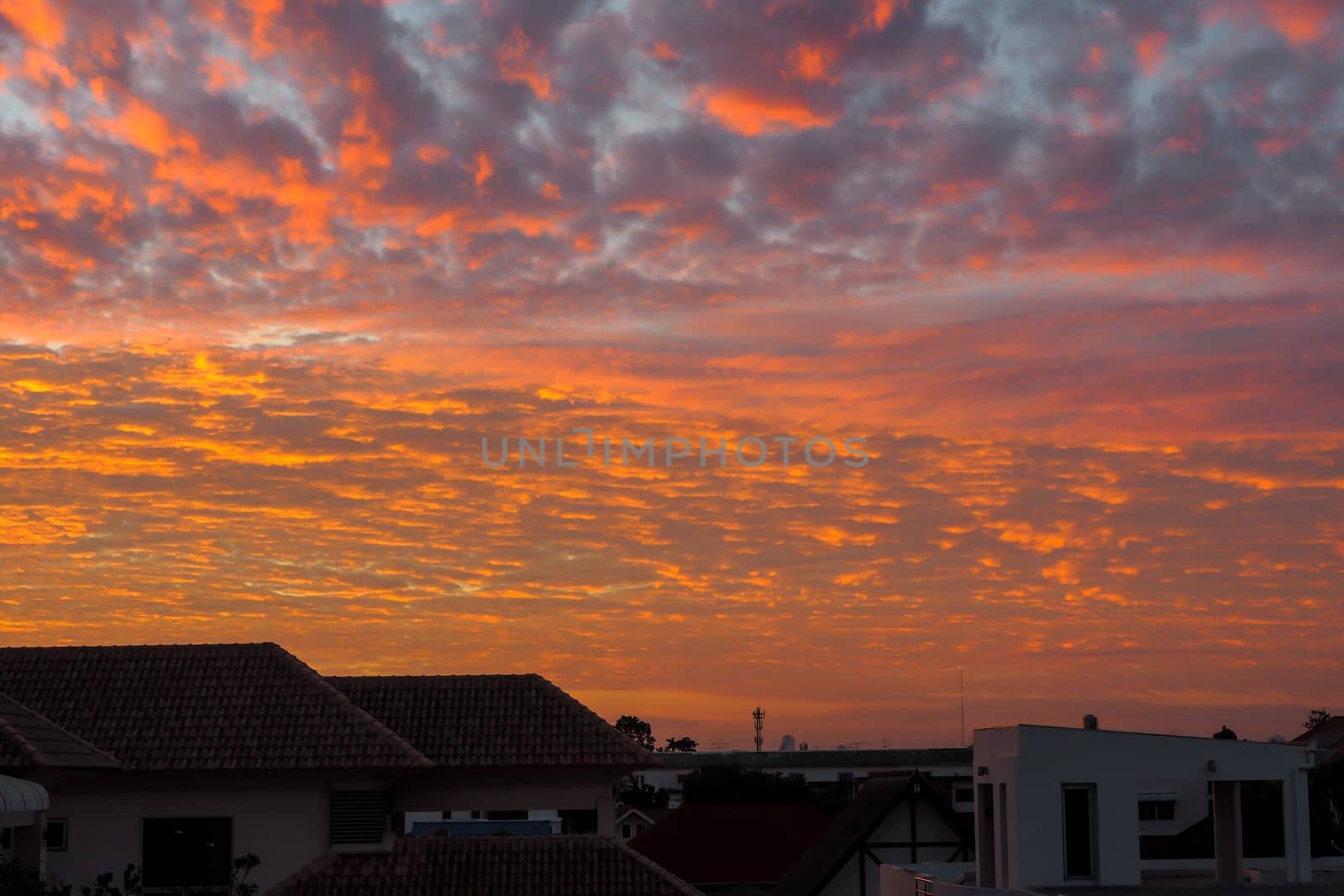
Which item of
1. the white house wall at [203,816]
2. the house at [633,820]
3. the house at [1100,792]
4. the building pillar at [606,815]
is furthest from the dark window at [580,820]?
the house at [633,820]

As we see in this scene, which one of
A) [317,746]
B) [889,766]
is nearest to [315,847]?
[317,746]

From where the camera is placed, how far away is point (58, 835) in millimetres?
31594

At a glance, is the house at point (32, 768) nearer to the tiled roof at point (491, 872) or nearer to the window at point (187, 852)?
the window at point (187, 852)

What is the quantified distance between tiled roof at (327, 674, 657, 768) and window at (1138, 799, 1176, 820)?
3807 centimetres

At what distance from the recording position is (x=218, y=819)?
3200 cm

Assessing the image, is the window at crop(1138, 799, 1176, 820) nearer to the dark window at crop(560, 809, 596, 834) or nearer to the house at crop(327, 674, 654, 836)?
the dark window at crop(560, 809, 596, 834)

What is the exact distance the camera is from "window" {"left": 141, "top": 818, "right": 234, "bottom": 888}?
31531 mm

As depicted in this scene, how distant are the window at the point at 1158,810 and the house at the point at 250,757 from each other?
38.4 m

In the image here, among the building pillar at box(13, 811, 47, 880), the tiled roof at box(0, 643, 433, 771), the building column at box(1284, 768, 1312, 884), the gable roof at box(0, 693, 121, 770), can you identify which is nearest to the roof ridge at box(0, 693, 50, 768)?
the gable roof at box(0, 693, 121, 770)

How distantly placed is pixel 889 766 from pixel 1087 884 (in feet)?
339

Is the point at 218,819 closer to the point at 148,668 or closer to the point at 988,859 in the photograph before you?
the point at 148,668

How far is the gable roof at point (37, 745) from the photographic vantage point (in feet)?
93.7

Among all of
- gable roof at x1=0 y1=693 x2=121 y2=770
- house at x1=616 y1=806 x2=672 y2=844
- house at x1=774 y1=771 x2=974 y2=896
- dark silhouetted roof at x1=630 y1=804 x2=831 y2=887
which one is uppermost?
gable roof at x1=0 y1=693 x2=121 y2=770

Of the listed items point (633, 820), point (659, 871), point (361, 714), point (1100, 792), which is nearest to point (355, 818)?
point (361, 714)
